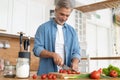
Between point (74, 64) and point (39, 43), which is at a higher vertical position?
point (39, 43)

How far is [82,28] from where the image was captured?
6.29 metres

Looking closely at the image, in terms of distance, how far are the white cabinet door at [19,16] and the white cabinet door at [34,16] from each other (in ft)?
0.31

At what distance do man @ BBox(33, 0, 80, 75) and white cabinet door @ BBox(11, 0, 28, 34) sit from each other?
7.02 feet

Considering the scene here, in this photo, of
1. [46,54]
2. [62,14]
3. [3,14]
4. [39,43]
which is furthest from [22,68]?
[3,14]

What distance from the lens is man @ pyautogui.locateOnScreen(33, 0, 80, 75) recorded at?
1687 mm

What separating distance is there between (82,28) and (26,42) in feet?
16.9

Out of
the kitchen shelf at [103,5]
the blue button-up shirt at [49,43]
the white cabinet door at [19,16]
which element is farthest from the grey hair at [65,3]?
the kitchen shelf at [103,5]

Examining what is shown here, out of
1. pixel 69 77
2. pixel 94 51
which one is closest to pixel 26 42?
pixel 69 77

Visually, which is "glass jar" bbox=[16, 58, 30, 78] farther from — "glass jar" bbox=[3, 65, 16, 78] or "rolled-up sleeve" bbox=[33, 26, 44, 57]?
"rolled-up sleeve" bbox=[33, 26, 44, 57]

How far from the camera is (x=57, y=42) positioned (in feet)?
5.75

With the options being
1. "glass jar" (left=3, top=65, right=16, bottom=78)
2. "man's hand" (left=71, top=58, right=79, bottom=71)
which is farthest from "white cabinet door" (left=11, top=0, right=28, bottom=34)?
"glass jar" (left=3, top=65, right=16, bottom=78)

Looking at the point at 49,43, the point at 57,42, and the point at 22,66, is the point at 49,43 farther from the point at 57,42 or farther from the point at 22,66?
the point at 22,66

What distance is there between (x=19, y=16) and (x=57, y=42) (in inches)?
92.4

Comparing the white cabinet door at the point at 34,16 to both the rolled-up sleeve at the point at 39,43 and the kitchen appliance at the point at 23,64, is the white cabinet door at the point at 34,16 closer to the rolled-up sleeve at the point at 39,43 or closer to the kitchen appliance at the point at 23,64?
the rolled-up sleeve at the point at 39,43
